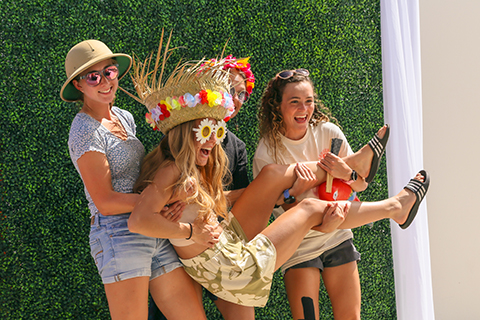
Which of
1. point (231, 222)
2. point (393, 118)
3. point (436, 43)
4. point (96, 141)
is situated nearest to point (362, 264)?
point (393, 118)

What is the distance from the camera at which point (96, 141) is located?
2129mm

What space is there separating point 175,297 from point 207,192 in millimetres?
569

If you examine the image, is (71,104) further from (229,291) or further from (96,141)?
(229,291)

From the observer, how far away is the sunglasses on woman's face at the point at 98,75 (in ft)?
7.23

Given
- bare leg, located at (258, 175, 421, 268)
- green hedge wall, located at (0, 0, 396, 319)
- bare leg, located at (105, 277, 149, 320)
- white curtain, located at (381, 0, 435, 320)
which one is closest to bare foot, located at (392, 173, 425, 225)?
bare leg, located at (258, 175, 421, 268)

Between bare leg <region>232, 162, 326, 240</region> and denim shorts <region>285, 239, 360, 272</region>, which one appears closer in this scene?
bare leg <region>232, 162, 326, 240</region>

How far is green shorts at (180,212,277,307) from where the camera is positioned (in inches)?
90.1

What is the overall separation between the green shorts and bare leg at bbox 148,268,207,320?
0.26 feet

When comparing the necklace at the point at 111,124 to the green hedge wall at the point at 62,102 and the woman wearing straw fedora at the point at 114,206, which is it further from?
the green hedge wall at the point at 62,102

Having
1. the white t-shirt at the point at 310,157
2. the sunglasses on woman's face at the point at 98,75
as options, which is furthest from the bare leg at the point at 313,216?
the sunglasses on woman's face at the point at 98,75

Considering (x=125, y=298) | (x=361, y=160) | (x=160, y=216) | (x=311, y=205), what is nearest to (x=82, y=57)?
(x=160, y=216)

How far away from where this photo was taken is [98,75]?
87.4 inches

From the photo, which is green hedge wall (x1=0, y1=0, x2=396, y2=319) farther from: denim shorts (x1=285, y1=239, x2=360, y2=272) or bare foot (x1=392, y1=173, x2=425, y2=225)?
bare foot (x1=392, y1=173, x2=425, y2=225)

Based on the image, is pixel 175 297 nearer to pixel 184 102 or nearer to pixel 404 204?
pixel 184 102
